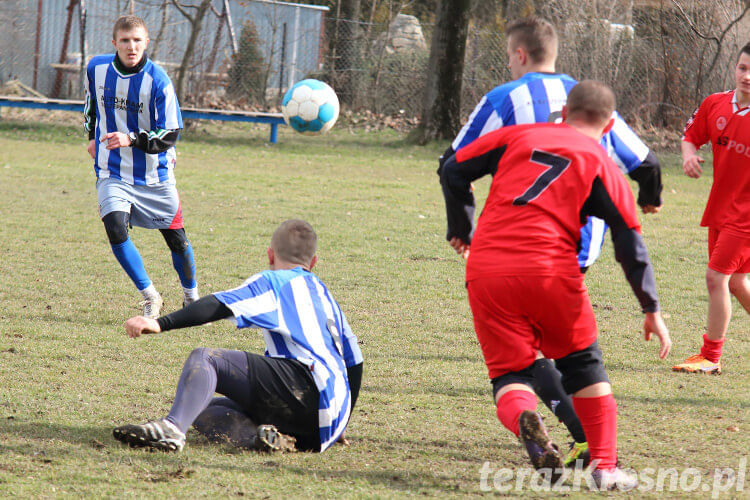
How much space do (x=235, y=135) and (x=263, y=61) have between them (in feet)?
8.39

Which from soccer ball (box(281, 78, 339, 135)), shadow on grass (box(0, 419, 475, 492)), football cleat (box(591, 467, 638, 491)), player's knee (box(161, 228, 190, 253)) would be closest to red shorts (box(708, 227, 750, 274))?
football cleat (box(591, 467, 638, 491))

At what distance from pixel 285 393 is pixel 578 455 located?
121 cm

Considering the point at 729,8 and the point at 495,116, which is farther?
the point at 729,8

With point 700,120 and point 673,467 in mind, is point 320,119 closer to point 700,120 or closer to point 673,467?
point 700,120

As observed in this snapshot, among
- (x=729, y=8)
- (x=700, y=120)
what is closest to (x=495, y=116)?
(x=700, y=120)

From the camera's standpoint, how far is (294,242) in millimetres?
3551

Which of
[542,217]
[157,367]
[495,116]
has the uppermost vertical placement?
[495,116]

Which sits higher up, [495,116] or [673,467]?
[495,116]

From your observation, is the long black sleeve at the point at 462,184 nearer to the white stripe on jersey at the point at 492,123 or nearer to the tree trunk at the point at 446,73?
the white stripe on jersey at the point at 492,123

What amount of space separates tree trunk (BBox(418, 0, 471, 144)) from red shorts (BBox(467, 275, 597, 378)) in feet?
44.6

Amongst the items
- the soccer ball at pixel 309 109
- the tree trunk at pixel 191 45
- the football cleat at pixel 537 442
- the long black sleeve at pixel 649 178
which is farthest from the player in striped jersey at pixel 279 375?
the tree trunk at pixel 191 45

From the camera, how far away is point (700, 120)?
5.01m

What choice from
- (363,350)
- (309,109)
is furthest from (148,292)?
(309,109)

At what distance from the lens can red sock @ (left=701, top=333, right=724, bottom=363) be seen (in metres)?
4.93
